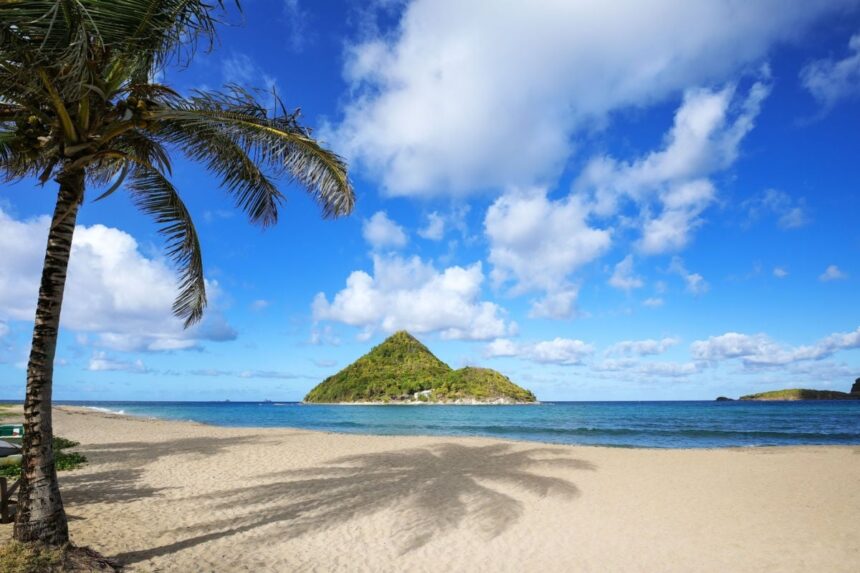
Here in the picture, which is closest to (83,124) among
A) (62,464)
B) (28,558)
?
(28,558)

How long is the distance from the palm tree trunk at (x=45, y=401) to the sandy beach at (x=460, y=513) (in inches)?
47.1

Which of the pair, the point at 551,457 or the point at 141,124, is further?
the point at 551,457

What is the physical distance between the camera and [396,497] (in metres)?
10.1

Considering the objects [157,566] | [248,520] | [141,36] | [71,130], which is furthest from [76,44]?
[248,520]

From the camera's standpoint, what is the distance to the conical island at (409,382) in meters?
115

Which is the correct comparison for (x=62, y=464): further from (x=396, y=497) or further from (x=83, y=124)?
(x=83, y=124)

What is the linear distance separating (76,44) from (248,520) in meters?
7.09

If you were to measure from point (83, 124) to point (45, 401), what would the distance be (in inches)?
117

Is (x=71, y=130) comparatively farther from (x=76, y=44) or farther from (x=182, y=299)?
(x=182, y=299)

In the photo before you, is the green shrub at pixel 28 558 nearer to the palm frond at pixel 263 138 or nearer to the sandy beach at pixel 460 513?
the sandy beach at pixel 460 513

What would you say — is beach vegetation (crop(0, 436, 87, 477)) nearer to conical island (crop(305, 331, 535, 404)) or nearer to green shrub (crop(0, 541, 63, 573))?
green shrub (crop(0, 541, 63, 573))

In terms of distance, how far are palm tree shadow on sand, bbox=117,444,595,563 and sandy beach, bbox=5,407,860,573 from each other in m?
0.04

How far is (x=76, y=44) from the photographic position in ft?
13.6

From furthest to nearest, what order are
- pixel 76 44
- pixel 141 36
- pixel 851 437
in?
pixel 851 437 < pixel 141 36 < pixel 76 44
